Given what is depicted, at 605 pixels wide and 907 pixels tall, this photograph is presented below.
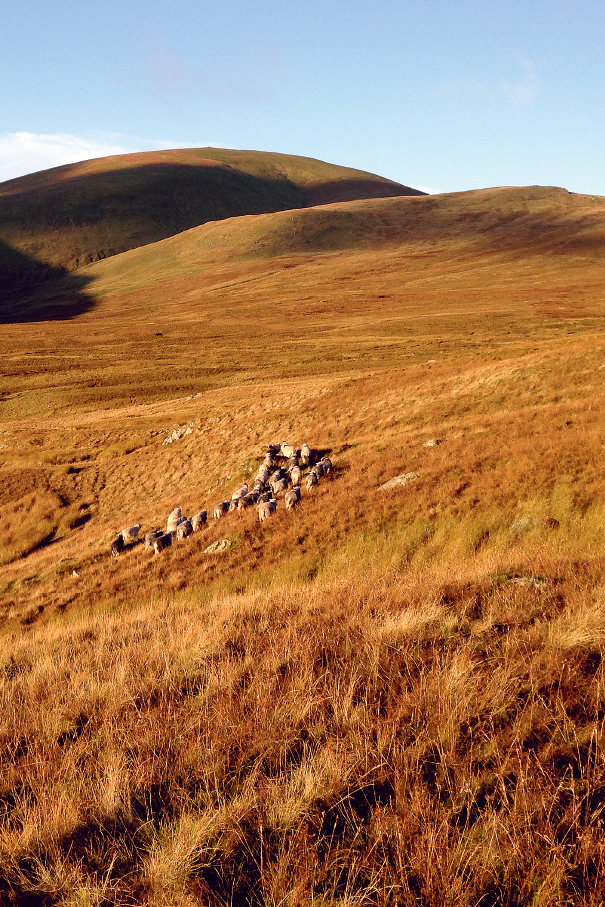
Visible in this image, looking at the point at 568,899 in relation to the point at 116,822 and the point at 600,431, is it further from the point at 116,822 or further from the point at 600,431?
the point at 600,431

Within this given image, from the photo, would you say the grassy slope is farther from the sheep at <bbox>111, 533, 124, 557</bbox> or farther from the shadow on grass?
the shadow on grass

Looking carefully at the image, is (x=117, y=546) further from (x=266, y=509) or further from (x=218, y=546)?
(x=266, y=509)

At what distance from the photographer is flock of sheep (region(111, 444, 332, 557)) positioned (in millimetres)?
19109

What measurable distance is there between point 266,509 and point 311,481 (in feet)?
8.22

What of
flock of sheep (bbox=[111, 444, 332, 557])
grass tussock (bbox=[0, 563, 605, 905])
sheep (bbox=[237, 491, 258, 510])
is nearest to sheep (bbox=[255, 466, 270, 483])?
flock of sheep (bbox=[111, 444, 332, 557])

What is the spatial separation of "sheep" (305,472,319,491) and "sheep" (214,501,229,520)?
3.41 m

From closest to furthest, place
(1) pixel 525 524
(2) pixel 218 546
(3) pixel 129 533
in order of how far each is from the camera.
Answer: (1) pixel 525 524 → (2) pixel 218 546 → (3) pixel 129 533

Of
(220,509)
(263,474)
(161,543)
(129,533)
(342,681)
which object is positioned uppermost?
(342,681)

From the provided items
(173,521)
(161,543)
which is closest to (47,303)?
(173,521)

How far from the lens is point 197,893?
322cm

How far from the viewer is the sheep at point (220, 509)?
67.2 feet

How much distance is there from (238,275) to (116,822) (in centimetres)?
17872

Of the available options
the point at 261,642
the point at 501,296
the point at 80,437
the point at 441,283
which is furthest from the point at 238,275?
the point at 261,642

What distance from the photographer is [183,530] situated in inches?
778
